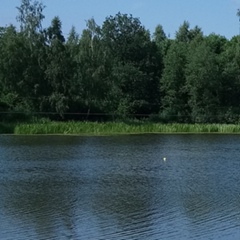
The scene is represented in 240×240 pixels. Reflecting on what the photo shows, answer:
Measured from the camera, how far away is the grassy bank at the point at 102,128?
48.4 meters

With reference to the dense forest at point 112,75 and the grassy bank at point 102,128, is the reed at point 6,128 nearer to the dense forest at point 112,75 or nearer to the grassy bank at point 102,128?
the grassy bank at point 102,128

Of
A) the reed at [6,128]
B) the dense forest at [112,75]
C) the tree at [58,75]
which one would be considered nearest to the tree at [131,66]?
the dense forest at [112,75]

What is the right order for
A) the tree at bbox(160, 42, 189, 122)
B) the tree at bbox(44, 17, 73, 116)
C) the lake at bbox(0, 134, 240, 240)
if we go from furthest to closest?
the tree at bbox(160, 42, 189, 122) → the tree at bbox(44, 17, 73, 116) → the lake at bbox(0, 134, 240, 240)

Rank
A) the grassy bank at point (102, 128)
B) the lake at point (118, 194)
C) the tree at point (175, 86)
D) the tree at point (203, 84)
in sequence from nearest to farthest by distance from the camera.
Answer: the lake at point (118, 194) → the grassy bank at point (102, 128) → the tree at point (203, 84) → the tree at point (175, 86)

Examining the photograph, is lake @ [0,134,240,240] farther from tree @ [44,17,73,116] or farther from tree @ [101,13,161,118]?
tree @ [101,13,161,118]

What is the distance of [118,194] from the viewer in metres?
18.0

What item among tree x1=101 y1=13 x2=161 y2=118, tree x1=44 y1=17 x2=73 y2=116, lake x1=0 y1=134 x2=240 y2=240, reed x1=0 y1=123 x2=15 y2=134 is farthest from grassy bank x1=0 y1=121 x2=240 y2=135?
lake x1=0 y1=134 x2=240 y2=240

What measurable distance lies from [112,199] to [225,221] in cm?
418

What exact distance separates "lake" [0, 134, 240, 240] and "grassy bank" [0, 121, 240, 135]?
14.1 metres

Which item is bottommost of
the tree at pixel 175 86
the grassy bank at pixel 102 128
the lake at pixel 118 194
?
the lake at pixel 118 194

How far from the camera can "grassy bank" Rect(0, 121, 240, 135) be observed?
48.4 meters

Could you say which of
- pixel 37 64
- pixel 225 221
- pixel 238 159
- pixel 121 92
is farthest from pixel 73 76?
pixel 225 221

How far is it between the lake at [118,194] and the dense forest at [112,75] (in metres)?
23.9

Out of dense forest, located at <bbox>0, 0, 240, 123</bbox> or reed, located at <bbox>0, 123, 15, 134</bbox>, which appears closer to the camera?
reed, located at <bbox>0, 123, 15, 134</bbox>
